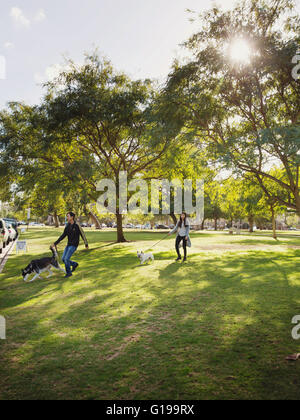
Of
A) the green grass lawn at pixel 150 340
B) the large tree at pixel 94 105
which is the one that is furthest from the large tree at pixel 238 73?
the large tree at pixel 94 105

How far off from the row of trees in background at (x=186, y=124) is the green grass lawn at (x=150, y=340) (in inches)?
162

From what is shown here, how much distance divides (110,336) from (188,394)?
6.48 feet

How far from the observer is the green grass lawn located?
10.8ft

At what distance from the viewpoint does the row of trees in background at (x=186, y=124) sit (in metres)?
9.37

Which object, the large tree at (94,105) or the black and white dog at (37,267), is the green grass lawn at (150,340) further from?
the large tree at (94,105)

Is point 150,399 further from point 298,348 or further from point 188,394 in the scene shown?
point 298,348

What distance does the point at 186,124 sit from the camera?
10664mm

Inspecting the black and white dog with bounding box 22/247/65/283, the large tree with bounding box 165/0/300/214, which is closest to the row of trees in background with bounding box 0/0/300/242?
the large tree with bounding box 165/0/300/214

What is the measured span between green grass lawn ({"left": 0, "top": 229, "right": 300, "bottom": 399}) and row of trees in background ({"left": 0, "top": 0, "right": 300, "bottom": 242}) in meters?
4.12

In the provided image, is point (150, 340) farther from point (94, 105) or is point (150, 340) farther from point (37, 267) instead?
point (94, 105)

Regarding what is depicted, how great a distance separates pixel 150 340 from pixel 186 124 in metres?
8.20

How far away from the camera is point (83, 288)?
27.1 feet

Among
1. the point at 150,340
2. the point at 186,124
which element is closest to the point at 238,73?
the point at 186,124

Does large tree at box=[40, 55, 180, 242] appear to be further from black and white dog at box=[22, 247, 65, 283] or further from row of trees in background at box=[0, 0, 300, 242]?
black and white dog at box=[22, 247, 65, 283]
